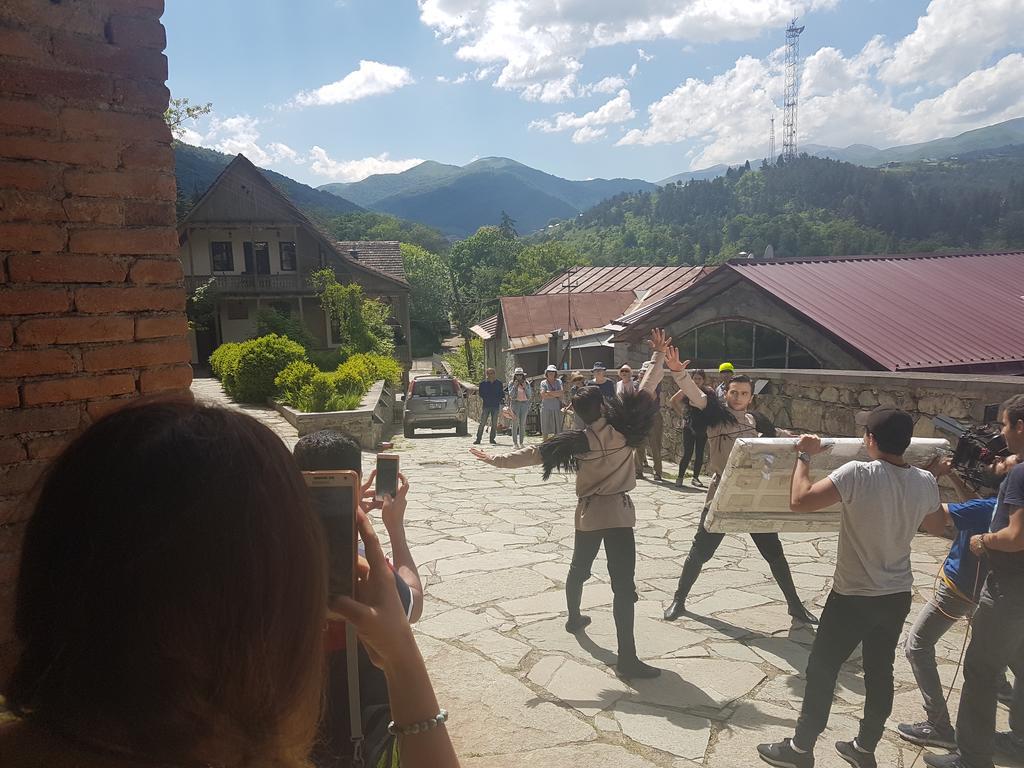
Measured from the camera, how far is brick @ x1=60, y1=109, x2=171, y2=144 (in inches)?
95.2

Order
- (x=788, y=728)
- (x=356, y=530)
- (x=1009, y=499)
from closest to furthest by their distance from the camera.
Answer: (x=356, y=530)
(x=1009, y=499)
(x=788, y=728)

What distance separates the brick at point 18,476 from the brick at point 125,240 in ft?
2.41

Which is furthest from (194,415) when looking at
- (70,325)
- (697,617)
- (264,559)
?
(697,617)

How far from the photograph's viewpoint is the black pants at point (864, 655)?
10.8 ft

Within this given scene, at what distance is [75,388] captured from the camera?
2.45 meters

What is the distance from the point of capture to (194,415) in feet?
3.16

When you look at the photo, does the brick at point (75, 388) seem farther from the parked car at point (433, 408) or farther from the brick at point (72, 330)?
the parked car at point (433, 408)

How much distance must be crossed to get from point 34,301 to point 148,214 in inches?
19.4

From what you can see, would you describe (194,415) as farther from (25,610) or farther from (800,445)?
(800,445)

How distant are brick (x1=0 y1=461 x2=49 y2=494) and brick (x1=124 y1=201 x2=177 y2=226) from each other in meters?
0.89

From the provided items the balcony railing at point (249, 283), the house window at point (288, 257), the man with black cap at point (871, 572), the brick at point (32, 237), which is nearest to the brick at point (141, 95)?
the brick at point (32, 237)

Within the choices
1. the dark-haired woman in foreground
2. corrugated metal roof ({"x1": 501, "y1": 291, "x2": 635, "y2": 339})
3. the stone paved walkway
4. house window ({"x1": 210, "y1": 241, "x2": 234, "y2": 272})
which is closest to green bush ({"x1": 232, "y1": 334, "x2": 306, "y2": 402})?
the stone paved walkway

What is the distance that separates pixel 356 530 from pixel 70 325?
5.24 ft

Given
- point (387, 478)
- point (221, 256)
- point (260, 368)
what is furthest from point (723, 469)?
point (221, 256)
